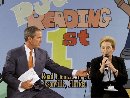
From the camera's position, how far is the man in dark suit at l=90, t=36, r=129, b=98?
4.02 meters

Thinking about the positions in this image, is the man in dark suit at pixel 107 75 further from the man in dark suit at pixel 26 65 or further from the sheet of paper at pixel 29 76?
the sheet of paper at pixel 29 76

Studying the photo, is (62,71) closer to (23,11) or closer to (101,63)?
(101,63)

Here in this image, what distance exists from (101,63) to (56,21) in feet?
→ 4.36

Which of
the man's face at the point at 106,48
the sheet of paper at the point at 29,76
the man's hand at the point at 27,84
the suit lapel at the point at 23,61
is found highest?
the man's face at the point at 106,48

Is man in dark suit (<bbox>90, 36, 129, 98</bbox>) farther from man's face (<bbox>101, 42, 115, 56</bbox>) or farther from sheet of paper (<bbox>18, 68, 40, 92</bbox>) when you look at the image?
sheet of paper (<bbox>18, 68, 40, 92</bbox>)

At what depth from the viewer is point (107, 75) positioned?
4.12m

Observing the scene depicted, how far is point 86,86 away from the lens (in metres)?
5.10

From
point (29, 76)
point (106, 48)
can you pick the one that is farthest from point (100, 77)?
point (29, 76)

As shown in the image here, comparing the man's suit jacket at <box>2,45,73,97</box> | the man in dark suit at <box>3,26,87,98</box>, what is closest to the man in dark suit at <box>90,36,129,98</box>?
the man in dark suit at <box>3,26,87,98</box>

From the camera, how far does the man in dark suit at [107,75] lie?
4.02m

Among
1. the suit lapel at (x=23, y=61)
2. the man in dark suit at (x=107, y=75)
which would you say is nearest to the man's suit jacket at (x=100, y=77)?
the man in dark suit at (x=107, y=75)

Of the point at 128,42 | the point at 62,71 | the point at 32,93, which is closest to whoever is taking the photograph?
the point at 32,93

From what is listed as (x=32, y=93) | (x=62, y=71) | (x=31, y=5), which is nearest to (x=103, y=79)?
(x=62, y=71)

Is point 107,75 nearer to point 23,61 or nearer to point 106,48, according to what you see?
point 106,48
